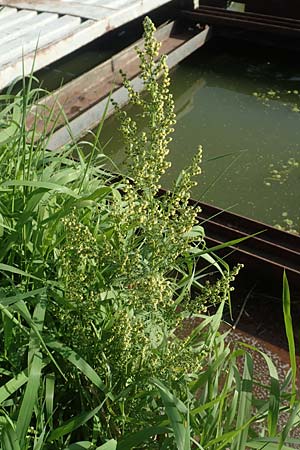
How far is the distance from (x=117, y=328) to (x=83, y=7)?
10.9 ft

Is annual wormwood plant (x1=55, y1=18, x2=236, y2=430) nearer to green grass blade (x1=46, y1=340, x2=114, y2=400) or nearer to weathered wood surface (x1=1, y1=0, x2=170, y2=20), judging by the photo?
green grass blade (x1=46, y1=340, x2=114, y2=400)

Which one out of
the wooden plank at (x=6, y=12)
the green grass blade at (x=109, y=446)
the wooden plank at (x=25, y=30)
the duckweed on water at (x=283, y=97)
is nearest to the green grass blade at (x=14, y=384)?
the green grass blade at (x=109, y=446)

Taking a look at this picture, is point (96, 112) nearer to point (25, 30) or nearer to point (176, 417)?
point (25, 30)

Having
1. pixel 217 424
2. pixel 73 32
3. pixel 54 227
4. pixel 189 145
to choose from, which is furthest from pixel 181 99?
pixel 217 424

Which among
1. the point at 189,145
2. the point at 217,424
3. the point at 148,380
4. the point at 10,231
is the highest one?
the point at 10,231

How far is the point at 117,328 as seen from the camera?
1.37 meters

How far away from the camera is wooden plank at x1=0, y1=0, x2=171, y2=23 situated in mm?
4043

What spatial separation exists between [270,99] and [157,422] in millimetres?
3689

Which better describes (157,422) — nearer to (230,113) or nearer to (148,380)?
(148,380)

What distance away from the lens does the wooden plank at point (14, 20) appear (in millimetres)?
3844

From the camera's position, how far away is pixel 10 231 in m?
1.69

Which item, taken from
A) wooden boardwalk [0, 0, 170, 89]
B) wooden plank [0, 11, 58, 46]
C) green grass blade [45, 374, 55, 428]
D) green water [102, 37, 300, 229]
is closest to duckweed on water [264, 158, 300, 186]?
green water [102, 37, 300, 229]

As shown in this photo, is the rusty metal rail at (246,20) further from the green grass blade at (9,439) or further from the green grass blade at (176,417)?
the green grass blade at (9,439)

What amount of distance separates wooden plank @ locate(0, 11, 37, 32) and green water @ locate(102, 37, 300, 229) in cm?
91
